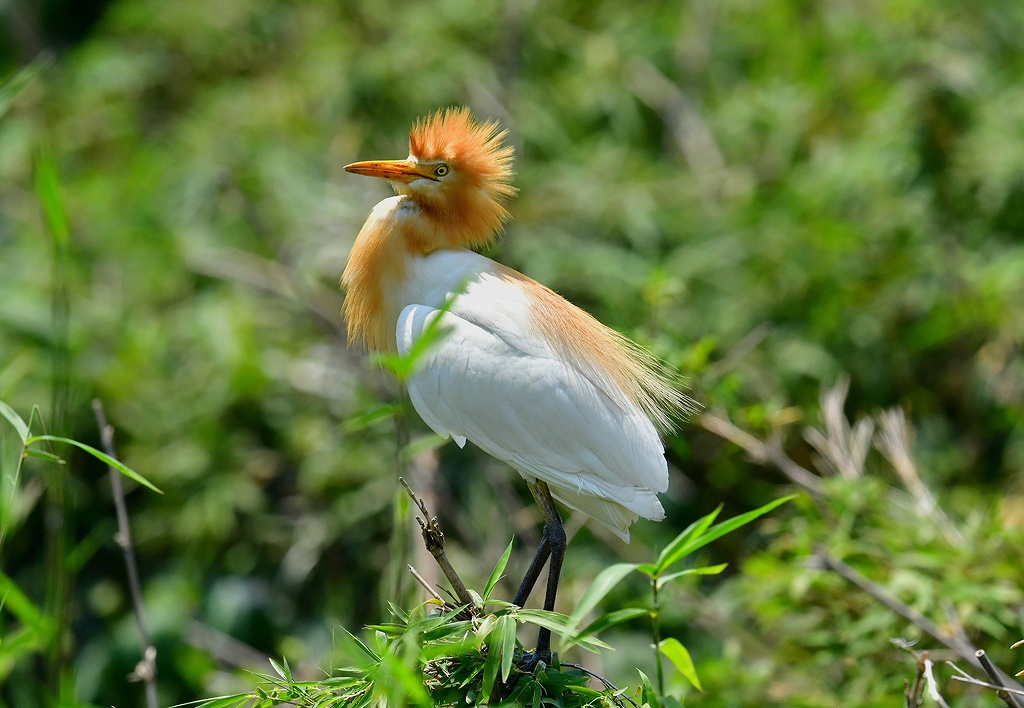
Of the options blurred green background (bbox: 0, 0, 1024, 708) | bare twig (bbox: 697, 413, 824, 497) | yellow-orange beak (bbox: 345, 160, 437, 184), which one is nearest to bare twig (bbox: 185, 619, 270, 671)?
blurred green background (bbox: 0, 0, 1024, 708)

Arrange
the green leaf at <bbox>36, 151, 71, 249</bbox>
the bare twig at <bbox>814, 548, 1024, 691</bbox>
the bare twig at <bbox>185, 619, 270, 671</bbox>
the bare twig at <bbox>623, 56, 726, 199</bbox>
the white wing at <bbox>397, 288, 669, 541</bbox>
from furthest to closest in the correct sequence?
the bare twig at <bbox>623, 56, 726, 199</bbox>, the bare twig at <bbox>185, 619, 270, 671</bbox>, the bare twig at <bbox>814, 548, 1024, 691</bbox>, the white wing at <bbox>397, 288, 669, 541</bbox>, the green leaf at <bbox>36, 151, 71, 249</bbox>

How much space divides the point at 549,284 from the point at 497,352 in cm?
161

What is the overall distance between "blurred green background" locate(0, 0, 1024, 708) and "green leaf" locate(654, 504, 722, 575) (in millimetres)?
1071

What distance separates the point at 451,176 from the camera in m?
1.52

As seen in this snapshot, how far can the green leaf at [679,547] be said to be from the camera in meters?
1.05

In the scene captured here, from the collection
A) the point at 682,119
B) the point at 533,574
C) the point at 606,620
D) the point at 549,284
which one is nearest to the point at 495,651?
the point at 606,620

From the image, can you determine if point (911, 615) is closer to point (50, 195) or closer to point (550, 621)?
point (550, 621)

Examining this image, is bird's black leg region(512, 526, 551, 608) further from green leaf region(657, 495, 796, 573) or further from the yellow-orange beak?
the yellow-orange beak

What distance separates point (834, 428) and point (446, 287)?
1017 millimetres

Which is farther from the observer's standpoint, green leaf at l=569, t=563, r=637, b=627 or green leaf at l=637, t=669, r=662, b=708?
green leaf at l=637, t=669, r=662, b=708

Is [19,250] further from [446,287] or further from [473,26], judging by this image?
[446,287]

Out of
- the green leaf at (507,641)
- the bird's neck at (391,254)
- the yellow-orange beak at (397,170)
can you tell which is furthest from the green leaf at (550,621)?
the yellow-orange beak at (397,170)

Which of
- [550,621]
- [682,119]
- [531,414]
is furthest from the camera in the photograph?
[682,119]

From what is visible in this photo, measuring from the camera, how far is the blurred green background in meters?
2.79
